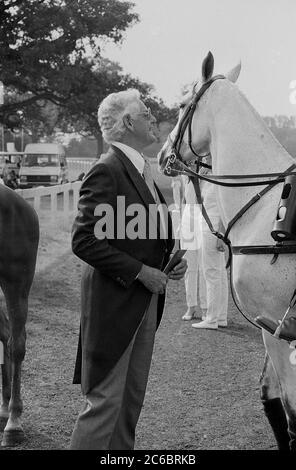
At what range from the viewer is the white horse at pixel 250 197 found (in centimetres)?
339

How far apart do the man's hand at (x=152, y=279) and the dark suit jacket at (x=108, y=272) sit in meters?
0.04

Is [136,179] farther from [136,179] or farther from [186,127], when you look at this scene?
[186,127]

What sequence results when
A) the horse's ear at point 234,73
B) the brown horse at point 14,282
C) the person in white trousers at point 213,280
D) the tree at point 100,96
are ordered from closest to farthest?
1. the horse's ear at point 234,73
2. the brown horse at point 14,282
3. the person in white trousers at point 213,280
4. the tree at point 100,96

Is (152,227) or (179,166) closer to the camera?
(152,227)

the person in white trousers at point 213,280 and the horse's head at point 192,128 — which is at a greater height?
the horse's head at point 192,128

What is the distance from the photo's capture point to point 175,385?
557cm

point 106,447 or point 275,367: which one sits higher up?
point 275,367

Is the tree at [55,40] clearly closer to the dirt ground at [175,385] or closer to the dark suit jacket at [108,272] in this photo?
the dirt ground at [175,385]

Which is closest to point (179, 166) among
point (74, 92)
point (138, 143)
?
point (138, 143)

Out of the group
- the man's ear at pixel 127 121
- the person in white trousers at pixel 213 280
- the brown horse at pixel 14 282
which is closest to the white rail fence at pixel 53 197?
the person in white trousers at pixel 213 280

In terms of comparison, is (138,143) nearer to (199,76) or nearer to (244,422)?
(199,76)

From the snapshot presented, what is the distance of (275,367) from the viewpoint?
11.7 ft
